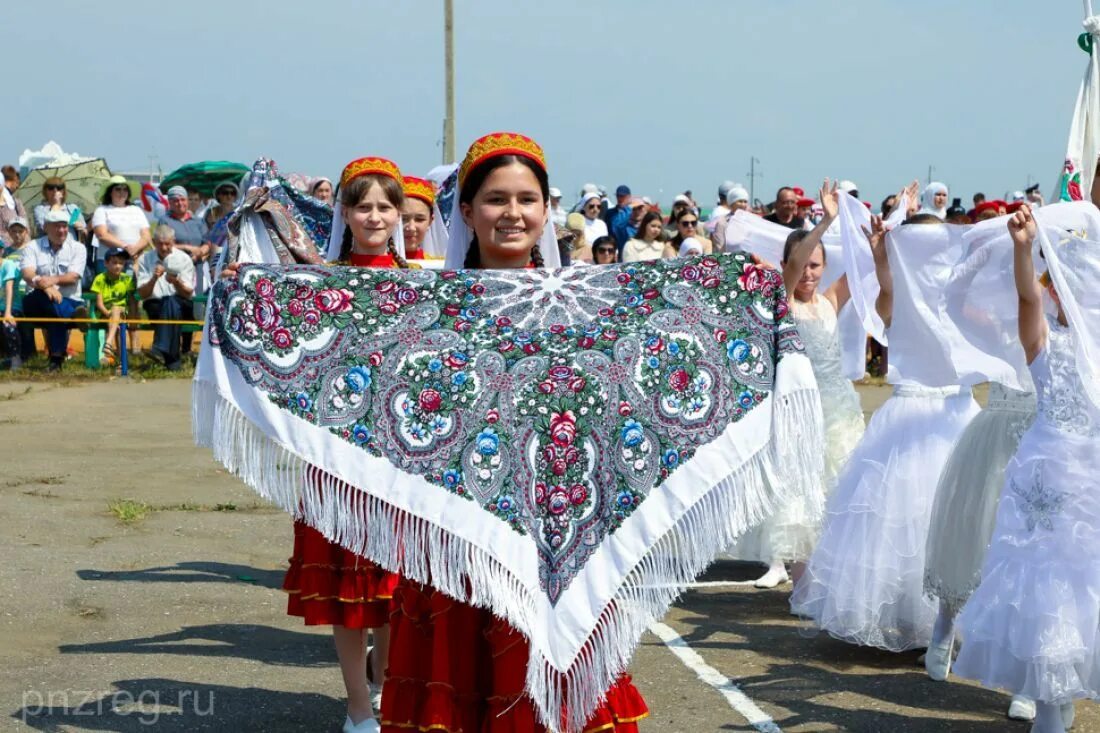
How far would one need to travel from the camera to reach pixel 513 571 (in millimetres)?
3398

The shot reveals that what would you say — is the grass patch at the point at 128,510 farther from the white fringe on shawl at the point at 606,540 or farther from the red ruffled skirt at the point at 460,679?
the red ruffled skirt at the point at 460,679

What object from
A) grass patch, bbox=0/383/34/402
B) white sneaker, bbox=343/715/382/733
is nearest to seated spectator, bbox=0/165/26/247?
grass patch, bbox=0/383/34/402

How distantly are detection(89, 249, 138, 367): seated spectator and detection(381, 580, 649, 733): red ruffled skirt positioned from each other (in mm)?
13872

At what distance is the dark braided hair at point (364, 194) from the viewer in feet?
18.3

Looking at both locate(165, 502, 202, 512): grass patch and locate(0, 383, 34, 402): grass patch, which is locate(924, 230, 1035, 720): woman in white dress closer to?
locate(165, 502, 202, 512): grass patch

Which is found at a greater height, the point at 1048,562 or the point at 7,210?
the point at 7,210

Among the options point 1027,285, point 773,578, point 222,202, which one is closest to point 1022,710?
point 1027,285

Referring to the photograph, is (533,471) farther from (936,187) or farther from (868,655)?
(936,187)

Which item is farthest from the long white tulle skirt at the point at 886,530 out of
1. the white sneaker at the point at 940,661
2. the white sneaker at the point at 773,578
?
the white sneaker at the point at 773,578

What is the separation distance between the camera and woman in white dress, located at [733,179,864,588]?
7.55 meters

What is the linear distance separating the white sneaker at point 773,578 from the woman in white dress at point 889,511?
105 cm

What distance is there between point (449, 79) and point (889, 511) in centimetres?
1712

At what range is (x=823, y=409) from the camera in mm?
7598

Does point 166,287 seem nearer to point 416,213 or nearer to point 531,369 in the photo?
point 416,213
